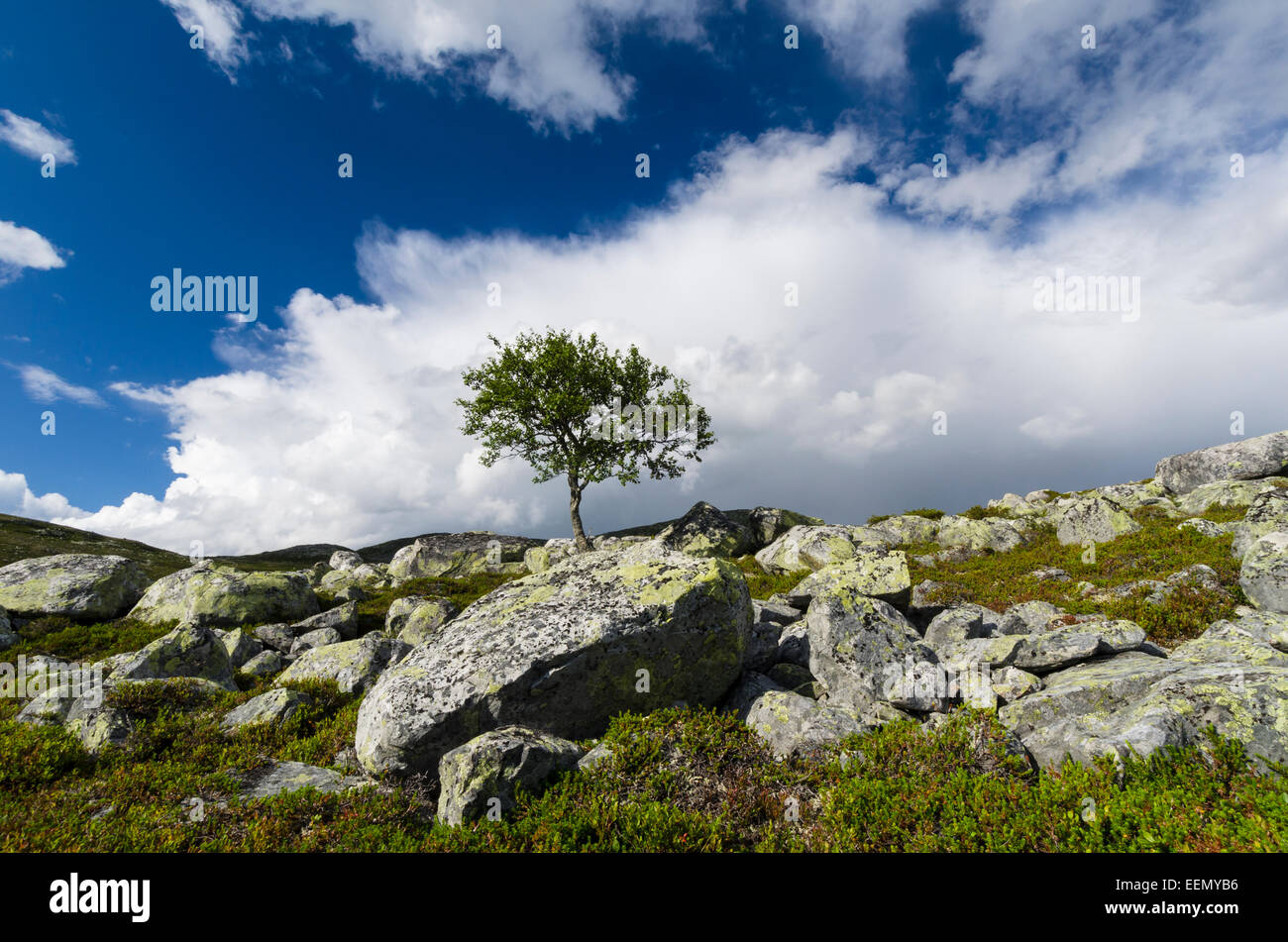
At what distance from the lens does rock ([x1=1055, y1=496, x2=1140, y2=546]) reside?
25078 millimetres

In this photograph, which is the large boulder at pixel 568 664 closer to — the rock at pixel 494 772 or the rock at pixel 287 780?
the rock at pixel 287 780

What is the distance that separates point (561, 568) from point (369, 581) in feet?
101

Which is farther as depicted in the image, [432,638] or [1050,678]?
[432,638]

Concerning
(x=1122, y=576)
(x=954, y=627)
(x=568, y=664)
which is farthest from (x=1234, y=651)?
(x=1122, y=576)

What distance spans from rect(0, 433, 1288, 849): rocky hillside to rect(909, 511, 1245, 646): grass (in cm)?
18

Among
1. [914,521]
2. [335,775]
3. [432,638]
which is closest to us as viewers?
[335,775]

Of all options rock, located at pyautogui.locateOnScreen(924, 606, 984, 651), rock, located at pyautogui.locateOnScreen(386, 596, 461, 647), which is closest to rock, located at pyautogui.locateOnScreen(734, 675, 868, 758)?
rock, located at pyautogui.locateOnScreen(924, 606, 984, 651)

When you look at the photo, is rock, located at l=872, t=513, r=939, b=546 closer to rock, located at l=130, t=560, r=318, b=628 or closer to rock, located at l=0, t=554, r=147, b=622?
rock, located at l=130, t=560, r=318, b=628

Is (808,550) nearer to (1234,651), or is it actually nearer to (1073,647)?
(1073,647)

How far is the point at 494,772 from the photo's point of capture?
275 inches

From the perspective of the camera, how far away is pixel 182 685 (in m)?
12.1
